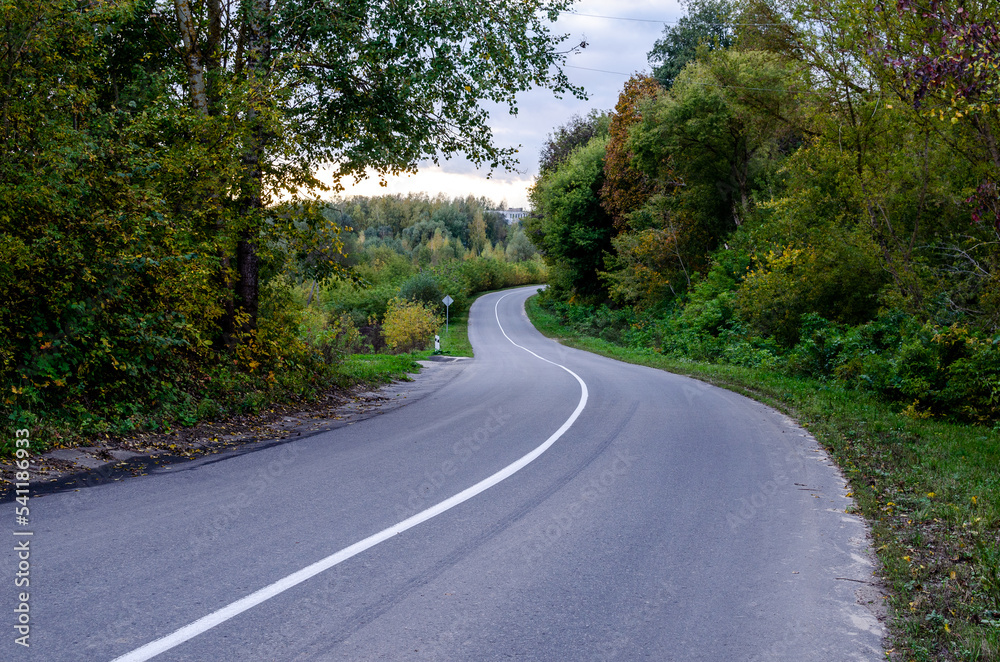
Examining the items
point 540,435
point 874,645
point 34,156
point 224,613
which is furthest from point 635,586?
point 34,156

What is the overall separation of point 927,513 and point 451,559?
4.51 metres

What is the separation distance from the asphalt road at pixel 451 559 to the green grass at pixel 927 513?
0.82 feet

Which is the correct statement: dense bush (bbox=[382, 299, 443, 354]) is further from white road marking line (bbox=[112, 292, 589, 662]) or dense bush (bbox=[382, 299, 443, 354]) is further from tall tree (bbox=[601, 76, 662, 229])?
white road marking line (bbox=[112, 292, 589, 662])

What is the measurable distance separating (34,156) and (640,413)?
9674 mm

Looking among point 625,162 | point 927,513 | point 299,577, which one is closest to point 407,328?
point 625,162

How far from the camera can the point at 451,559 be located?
4.66 meters

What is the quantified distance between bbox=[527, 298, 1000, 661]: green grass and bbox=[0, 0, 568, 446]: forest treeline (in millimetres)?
7818

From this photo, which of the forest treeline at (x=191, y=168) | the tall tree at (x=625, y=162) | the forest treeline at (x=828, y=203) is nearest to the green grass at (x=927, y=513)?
the forest treeline at (x=828, y=203)

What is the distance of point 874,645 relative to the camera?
3707 mm

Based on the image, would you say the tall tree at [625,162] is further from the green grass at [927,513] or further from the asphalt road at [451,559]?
the asphalt road at [451,559]

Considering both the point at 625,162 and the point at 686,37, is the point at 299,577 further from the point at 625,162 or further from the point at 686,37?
the point at 686,37

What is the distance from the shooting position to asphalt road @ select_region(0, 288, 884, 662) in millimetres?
3535

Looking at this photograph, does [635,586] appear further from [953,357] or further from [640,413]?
[953,357]

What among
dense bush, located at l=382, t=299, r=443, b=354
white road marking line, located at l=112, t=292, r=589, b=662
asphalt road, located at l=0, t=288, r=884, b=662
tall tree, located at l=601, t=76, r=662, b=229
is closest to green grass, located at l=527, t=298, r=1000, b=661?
asphalt road, located at l=0, t=288, r=884, b=662
